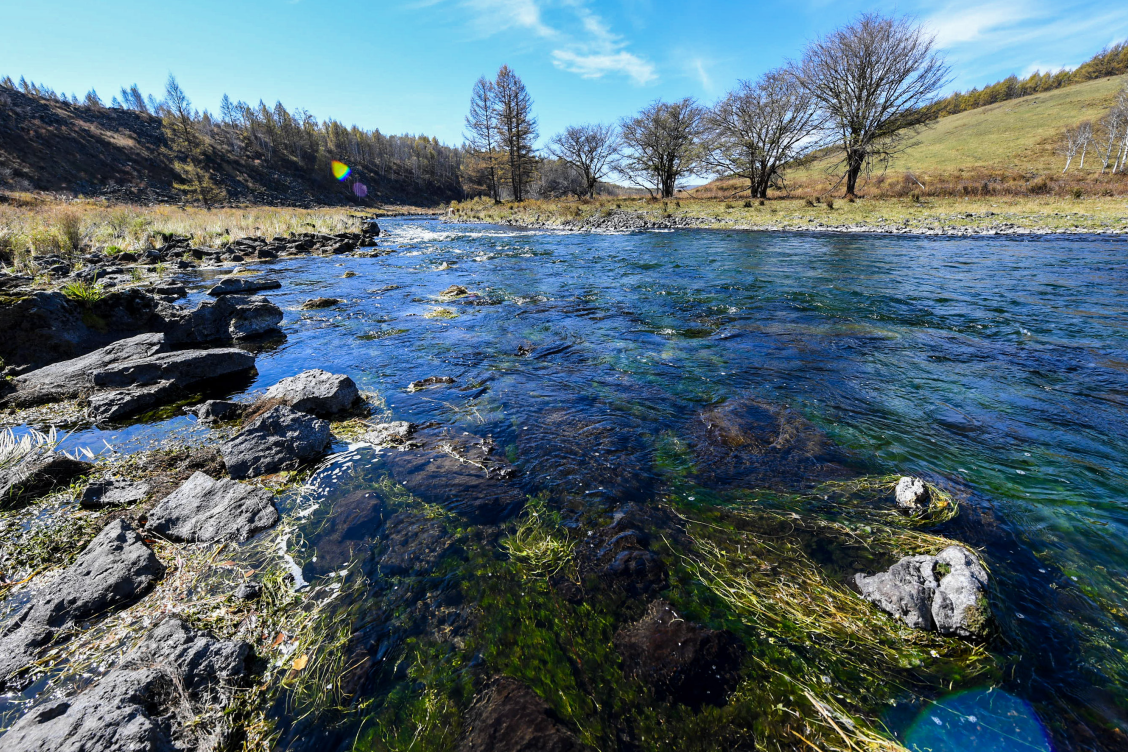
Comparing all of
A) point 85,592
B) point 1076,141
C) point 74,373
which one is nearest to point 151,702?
point 85,592

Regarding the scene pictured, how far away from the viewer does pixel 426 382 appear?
637 centimetres

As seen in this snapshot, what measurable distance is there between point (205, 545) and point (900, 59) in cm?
4198

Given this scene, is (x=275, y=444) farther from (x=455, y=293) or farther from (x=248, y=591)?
(x=455, y=293)

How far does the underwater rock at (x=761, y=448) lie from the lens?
4.05 meters

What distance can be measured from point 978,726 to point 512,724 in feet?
7.91

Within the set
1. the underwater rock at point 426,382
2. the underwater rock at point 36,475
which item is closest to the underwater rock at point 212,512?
the underwater rock at point 36,475

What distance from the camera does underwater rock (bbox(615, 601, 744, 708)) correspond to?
93.3 inches

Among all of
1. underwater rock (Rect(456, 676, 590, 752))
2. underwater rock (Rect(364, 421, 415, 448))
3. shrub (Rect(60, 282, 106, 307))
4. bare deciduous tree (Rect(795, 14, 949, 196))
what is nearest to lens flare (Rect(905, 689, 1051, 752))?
underwater rock (Rect(456, 676, 590, 752))

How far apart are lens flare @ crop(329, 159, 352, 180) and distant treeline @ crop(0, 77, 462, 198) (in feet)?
4.28

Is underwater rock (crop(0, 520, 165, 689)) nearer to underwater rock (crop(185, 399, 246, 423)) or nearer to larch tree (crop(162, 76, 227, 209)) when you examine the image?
underwater rock (crop(185, 399, 246, 423))

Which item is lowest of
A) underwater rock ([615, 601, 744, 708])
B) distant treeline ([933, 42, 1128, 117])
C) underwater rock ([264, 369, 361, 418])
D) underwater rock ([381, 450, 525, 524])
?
underwater rock ([615, 601, 744, 708])

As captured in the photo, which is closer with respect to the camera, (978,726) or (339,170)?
(978,726)

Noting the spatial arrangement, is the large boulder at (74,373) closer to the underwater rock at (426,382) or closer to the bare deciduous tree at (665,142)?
the underwater rock at (426,382)

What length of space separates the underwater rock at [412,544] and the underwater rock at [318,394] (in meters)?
2.48
